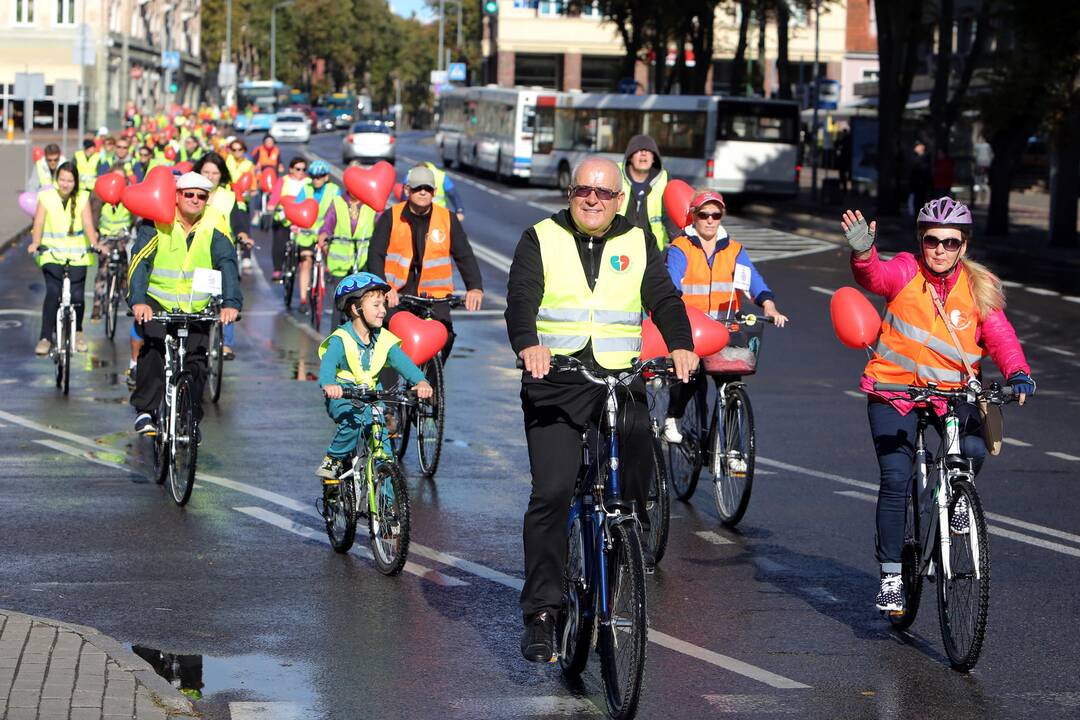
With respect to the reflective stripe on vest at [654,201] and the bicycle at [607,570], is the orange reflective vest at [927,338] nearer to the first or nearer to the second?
the bicycle at [607,570]

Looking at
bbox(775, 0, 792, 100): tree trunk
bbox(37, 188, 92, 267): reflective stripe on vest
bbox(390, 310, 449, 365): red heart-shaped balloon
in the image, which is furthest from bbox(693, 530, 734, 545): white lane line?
bbox(775, 0, 792, 100): tree trunk

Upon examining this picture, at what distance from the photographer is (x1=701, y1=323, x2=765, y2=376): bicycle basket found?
1007 cm

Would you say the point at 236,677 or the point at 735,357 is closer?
the point at 236,677

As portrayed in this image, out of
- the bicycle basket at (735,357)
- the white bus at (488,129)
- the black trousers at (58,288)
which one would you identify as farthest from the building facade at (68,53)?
the bicycle basket at (735,357)

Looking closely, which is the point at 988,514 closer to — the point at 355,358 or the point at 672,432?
the point at 672,432

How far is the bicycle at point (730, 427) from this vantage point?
9.89 meters

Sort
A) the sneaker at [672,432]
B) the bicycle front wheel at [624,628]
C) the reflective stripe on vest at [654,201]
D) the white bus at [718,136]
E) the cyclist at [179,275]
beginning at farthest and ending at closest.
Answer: the white bus at [718,136], the reflective stripe on vest at [654,201], the cyclist at [179,275], the sneaker at [672,432], the bicycle front wheel at [624,628]

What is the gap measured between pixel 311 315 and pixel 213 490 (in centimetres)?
1005

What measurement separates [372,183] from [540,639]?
351 inches

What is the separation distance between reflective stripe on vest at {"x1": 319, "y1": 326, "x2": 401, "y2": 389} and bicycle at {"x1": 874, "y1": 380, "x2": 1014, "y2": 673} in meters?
2.64

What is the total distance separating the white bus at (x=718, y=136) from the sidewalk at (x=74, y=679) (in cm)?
4027

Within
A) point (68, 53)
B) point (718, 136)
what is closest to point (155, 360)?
point (718, 136)

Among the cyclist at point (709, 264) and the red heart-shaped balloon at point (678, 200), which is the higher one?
the red heart-shaped balloon at point (678, 200)

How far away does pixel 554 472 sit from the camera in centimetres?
666
